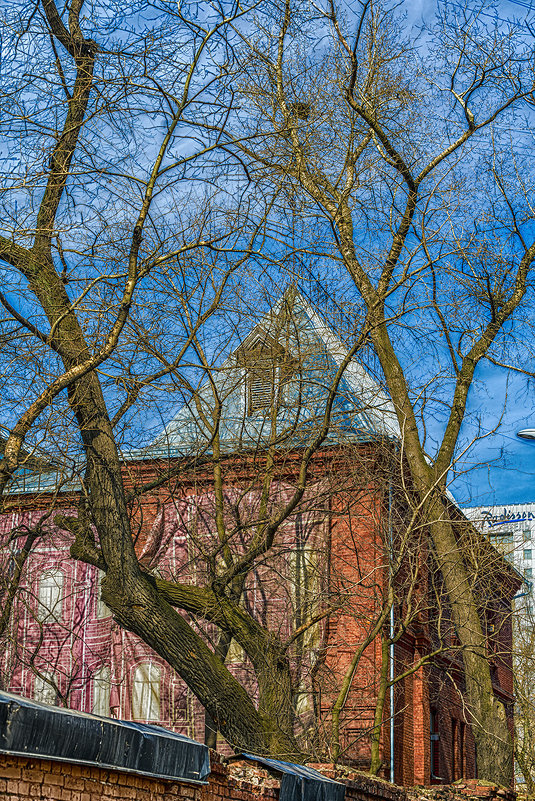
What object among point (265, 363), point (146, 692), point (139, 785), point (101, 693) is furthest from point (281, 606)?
point (139, 785)

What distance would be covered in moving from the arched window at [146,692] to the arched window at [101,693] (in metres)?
0.61

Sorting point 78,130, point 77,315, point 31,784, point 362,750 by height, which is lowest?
point 31,784

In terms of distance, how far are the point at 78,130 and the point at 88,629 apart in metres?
13.3

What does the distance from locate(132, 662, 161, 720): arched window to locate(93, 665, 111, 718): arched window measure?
2.00ft

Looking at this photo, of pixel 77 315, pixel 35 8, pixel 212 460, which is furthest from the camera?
pixel 212 460

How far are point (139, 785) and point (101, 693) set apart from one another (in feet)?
50.4

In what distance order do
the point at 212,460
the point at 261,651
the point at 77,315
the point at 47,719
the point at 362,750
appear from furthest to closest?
the point at 362,750
the point at 212,460
the point at 261,651
the point at 77,315
the point at 47,719

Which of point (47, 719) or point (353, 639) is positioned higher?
point (353, 639)

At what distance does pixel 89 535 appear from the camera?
12.3m

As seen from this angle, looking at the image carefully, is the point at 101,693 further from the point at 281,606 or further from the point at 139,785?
the point at 139,785

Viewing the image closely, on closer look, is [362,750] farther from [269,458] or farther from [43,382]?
[43,382]

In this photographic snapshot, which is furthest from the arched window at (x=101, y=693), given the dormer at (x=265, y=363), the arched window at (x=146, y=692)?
the dormer at (x=265, y=363)

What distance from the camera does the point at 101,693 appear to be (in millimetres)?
20797

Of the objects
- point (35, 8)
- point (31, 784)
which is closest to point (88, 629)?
point (35, 8)
